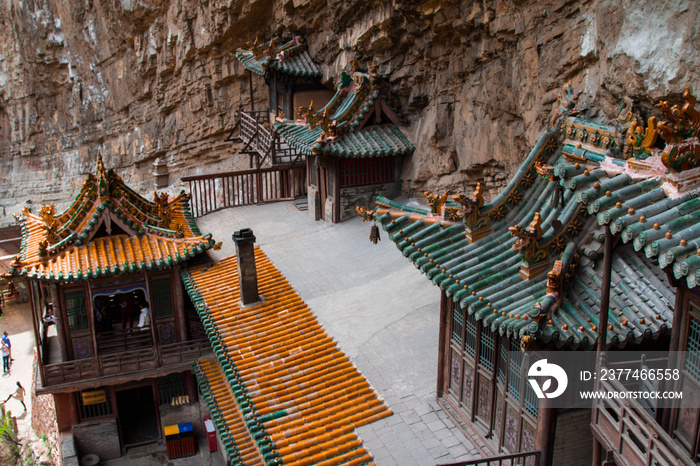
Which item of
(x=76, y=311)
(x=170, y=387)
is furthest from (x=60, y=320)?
(x=170, y=387)

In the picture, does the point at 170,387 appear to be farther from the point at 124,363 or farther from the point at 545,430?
the point at 545,430

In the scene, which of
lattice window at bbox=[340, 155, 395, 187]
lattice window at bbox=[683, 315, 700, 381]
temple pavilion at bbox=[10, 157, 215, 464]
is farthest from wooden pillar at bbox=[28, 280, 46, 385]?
lattice window at bbox=[683, 315, 700, 381]

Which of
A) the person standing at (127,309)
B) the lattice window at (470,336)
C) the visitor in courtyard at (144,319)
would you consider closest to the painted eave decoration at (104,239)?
the visitor in courtyard at (144,319)

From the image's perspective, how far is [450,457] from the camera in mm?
10391

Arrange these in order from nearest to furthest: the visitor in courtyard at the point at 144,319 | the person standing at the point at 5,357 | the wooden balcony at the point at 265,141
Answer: the visitor in courtyard at the point at 144,319 → the wooden balcony at the point at 265,141 → the person standing at the point at 5,357

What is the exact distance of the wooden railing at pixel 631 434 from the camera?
680 cm

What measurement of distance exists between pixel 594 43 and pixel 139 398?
51.2ft

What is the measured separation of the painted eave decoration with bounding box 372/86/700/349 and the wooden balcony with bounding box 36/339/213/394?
8217 millimetres

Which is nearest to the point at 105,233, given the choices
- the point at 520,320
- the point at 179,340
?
the point at 179,340

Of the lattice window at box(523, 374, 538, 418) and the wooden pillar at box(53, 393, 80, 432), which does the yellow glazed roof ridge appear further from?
the lattice window at box(523, 374, 538, 418)

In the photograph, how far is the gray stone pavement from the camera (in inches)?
433

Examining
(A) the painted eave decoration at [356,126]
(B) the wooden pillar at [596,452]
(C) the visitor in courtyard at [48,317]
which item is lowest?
(C) the visitor in courtyard at [48,317]

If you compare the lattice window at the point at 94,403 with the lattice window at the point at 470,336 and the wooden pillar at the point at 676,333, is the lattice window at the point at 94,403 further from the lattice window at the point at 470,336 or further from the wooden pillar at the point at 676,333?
the wooden pillar at the point at 676,333

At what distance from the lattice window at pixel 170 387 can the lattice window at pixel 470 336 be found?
1008 centimetres
